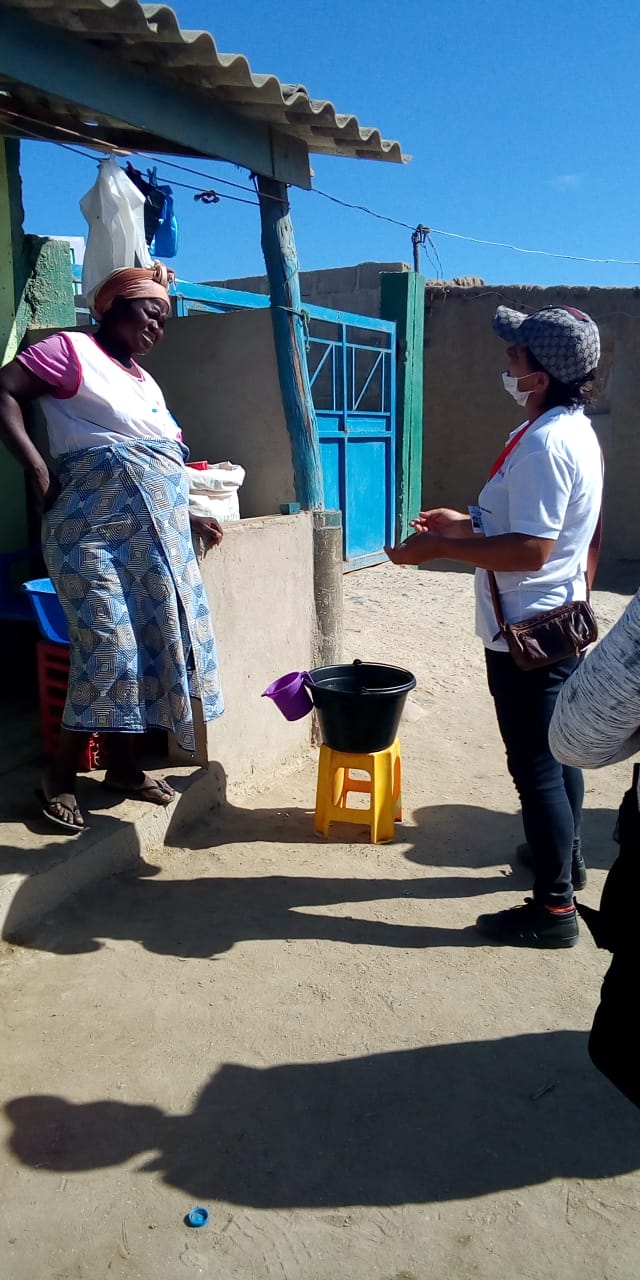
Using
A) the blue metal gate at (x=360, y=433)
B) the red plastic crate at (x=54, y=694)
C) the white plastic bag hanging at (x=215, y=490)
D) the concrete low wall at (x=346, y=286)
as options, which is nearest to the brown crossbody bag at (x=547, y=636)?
the white plastic bag hanging at (x=215, y=490)

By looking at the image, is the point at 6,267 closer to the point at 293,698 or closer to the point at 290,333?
the point at 290,333

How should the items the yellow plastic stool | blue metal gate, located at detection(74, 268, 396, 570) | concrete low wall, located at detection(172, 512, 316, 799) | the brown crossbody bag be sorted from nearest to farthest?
the brown crossbody bag → the yellow plastic stool → concrete low wall, located at detection(172, 512, 316, 799) → blue metal gate, located at detection(74, 268, 396, 570)

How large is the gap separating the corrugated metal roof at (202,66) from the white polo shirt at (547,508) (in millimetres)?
1878

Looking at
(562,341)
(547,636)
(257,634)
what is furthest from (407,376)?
(547,636)

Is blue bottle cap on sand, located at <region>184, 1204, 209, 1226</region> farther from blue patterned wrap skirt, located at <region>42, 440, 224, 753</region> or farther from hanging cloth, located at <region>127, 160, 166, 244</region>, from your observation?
hanging cloth, located at <region>127, 160, 166, 244</region>

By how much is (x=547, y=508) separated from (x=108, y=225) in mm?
2378

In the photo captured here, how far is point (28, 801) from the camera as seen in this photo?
3.31 m

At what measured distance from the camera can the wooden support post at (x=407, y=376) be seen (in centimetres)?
865

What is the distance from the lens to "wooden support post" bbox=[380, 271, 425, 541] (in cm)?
865

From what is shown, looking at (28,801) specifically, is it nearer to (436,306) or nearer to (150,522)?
(150,522)

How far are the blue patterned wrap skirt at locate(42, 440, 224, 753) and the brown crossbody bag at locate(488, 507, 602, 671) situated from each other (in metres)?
1.01

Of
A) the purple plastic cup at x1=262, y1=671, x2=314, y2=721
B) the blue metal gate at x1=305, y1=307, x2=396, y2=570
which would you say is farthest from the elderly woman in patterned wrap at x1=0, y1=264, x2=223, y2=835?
the blue metal gate at x1=305, y1=307, x2=396, y2=570

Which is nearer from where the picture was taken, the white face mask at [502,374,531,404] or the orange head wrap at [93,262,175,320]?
the white face mask at [502,374,531,404]

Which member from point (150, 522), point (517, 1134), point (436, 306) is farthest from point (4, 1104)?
point (436, 306)
